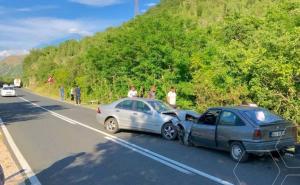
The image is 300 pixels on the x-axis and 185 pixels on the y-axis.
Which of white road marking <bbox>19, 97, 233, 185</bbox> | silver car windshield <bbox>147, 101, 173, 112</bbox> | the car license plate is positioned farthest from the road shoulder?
the car license plate

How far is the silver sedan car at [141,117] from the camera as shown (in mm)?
15414

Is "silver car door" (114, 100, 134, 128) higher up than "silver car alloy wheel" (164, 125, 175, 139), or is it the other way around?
"silver car door" (114, 100, 134, 128)

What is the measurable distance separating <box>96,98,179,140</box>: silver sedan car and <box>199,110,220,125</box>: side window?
2.40 meters

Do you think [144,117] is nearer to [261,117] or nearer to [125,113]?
[125,113]

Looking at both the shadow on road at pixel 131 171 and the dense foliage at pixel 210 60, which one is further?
the dense foliage at pixel 210 60

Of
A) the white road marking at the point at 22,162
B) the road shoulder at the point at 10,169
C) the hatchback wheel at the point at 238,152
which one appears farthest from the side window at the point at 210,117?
the road shoulder at the point at 10,169

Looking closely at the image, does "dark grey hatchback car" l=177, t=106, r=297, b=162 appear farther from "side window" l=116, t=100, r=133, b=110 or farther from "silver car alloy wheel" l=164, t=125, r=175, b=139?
"side window" l=116, t=100, r=133, b=110

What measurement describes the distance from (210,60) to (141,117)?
11727 millimetres

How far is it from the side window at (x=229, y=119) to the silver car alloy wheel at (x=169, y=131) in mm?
3491

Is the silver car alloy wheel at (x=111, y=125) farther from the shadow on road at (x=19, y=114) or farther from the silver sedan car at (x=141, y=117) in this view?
the shadow on road at (x=19, y=114)

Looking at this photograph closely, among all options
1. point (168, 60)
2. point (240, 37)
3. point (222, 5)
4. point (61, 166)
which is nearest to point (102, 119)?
point (61, 166)

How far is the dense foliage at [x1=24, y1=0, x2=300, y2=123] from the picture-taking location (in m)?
16.0

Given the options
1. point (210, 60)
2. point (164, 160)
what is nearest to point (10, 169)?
point (164, 160)

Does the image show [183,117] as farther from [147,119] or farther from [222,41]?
[222,41]
